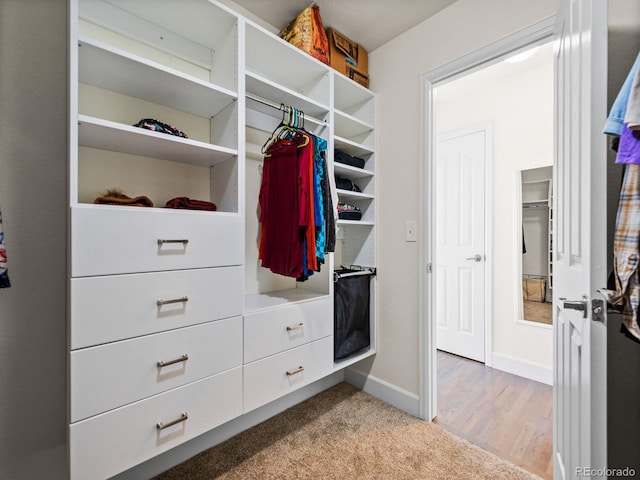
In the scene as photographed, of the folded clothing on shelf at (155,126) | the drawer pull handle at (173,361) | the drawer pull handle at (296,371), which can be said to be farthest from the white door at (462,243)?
the folded clothing on shelf at (155,126)

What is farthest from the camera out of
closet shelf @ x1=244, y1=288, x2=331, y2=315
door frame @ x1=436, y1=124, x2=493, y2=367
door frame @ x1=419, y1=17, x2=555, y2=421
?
door frame @ x1=436, y1=124, x2=493, y2=367

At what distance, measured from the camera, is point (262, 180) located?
1.75 meters

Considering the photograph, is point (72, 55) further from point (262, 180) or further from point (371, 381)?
point (371, 381)

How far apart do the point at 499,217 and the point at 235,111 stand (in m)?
2.49

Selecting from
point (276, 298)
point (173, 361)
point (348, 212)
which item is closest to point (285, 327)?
point (276, 298)

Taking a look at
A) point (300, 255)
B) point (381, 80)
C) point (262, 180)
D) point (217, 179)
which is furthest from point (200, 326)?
point (381, 80)

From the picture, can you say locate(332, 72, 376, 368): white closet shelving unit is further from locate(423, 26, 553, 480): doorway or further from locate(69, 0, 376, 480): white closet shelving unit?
locate(423, 26, 553, 480): doorway

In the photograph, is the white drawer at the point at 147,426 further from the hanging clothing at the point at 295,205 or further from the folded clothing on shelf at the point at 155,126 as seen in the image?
the folded clothing on shelf at the point at 155,126

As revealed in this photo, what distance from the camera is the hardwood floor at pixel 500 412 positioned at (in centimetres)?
158

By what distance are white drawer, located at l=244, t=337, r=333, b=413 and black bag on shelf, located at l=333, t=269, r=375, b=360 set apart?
0.48 feet

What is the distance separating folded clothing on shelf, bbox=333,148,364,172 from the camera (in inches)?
77.8

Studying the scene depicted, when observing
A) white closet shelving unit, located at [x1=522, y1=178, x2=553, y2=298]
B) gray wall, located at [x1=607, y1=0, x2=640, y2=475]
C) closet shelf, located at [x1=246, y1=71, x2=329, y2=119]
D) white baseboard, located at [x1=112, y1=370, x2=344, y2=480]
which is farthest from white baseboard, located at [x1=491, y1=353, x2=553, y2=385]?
closet shelf, located at [x1=246, y1=71, x2=329, y2=119]

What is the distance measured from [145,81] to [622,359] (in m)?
2.21

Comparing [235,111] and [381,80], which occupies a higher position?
[381,80]
